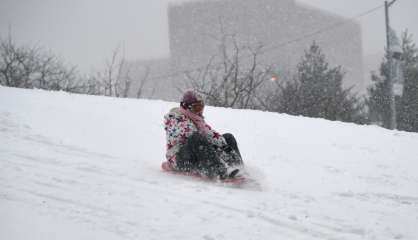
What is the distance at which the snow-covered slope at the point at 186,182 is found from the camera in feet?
12.3

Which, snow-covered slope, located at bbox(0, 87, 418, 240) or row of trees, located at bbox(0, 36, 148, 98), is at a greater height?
row of trees, located at bbox(0, 36, 148, 98)

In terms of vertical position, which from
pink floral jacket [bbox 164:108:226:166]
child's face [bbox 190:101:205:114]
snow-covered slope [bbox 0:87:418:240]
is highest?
child's face [bbox 190:101:205:114]

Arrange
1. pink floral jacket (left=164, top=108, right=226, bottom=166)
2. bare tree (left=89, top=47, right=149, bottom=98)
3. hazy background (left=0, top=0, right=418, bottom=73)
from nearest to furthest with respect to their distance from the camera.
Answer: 1. pink floral jacket (left=164, top=108, right=226, bottom=166)
2. bare tree (left=89, top=47, right=149, bottom=98)
3. hazy background (left=0, top=0, right=418, bottom=73)

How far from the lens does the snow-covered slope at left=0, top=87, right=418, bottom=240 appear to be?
3762 mm

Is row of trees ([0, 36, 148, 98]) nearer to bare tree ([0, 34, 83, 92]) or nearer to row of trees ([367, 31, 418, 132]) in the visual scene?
bare tree ([0, 34, 83, 92])

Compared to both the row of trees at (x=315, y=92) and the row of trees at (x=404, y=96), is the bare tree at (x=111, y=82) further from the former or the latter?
the row of trees at (x=404, y=96)

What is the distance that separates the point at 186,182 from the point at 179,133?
0.64 metres

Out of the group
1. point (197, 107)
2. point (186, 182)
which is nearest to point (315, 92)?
point (197, 107)

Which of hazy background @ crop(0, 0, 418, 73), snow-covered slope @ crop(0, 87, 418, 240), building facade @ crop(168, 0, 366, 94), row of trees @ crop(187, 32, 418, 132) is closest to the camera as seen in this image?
snow-covered slope @ crop(0, 87, 418, 240)

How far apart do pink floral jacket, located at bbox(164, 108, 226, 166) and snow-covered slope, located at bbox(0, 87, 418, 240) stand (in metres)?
0.31

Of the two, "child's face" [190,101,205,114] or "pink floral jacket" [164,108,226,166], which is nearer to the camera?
"pink floral jacket" [164,108,226,166]

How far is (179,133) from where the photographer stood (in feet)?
18.4

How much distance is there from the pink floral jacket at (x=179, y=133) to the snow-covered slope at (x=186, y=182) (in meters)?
0.31

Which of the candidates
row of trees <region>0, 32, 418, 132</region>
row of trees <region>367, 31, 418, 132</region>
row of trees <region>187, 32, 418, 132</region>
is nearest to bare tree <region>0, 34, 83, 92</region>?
row of trees <region>0, 32, 418, 132</region>
